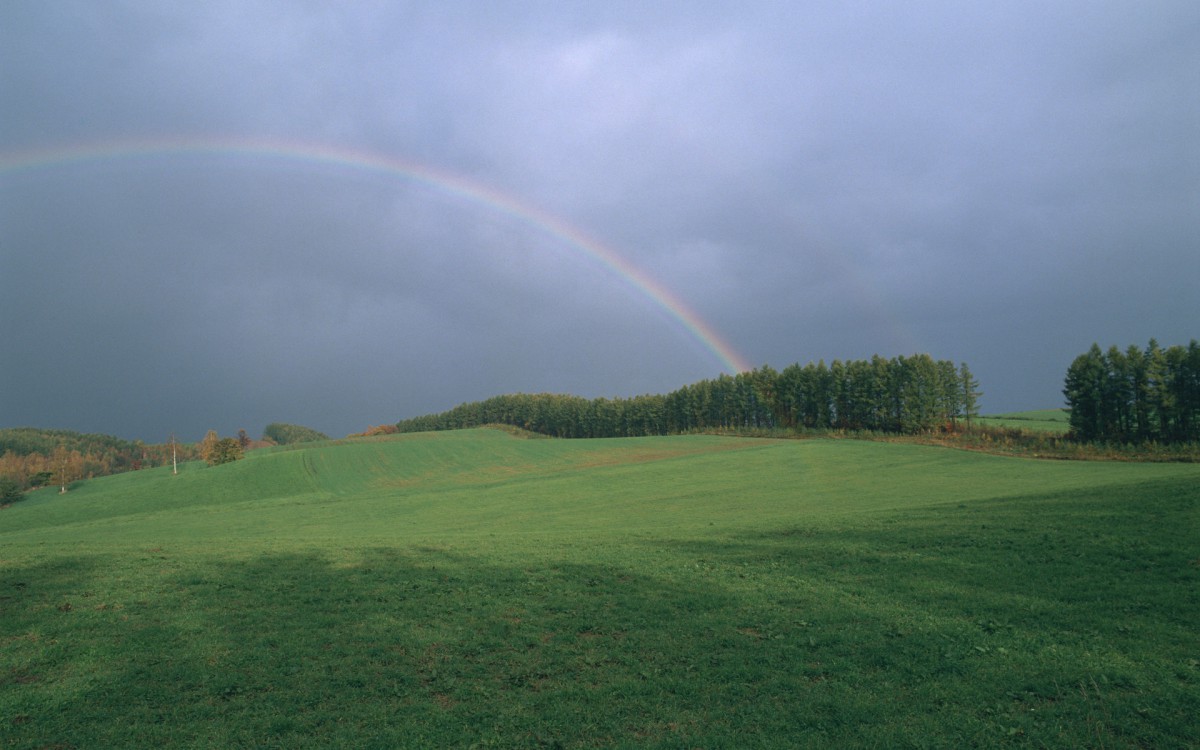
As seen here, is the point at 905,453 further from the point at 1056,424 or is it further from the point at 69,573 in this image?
the point at 1056,424

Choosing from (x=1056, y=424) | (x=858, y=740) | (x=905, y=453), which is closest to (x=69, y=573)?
(x=858, y=740)

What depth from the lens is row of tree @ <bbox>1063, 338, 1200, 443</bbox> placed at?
69.3 m

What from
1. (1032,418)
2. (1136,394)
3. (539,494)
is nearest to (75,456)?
(539,494)

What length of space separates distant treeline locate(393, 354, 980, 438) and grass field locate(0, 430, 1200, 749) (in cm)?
9675

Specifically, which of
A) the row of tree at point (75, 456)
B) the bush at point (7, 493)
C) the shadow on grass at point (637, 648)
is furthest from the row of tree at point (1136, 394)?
the bush at point (7, 493)

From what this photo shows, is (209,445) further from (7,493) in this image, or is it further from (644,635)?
(644,635)

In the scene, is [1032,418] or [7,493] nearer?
[7,493]

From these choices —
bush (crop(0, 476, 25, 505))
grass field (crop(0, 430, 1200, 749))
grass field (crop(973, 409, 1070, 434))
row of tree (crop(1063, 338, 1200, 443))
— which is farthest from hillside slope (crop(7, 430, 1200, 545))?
grass field (crop(973, 409, 1070, 434))

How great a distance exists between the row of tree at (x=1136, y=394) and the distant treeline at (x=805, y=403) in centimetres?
2828

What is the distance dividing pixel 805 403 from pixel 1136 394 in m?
57.3

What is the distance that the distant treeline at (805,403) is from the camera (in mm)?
110688

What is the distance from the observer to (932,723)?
7672 millimetres

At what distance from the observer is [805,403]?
125938 millimetres

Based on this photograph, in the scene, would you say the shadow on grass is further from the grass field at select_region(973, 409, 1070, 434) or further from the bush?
the grass field at select_region(973, 409, 1070, 434)
